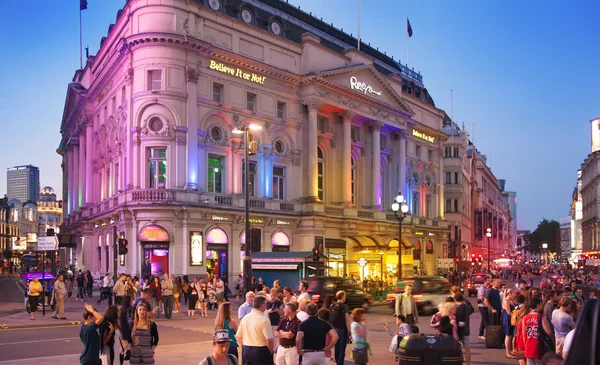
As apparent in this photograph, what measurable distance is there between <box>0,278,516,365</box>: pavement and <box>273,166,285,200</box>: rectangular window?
2157 cm

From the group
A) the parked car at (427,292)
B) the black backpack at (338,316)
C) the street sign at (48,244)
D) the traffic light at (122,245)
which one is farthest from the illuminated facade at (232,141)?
the black backpack at (338,316)

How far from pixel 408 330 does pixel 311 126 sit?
40.2 m

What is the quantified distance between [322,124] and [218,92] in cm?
1191

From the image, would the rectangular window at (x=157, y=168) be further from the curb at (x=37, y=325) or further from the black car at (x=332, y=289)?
the curb at (x=37, y=325)

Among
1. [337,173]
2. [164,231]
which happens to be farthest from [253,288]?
[337,173]

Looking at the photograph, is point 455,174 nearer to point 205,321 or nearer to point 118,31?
point 118,31

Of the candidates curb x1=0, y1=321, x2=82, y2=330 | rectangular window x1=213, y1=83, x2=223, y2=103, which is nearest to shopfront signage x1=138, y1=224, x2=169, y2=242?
rectangular window x1=213, y1=83, x2=223, y2=103

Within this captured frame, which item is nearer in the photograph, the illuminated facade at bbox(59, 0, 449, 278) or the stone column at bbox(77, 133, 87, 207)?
the illuminated facade at bbox(59, 0, 449, 278)

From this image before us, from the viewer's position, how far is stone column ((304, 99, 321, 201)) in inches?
2109

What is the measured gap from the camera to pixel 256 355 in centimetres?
1071

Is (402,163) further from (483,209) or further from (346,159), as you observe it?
(483,209)

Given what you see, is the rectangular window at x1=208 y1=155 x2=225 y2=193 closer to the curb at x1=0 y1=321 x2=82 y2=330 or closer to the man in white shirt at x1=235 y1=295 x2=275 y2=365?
the curb at x1=0 y1=321 x2=82 y2=330

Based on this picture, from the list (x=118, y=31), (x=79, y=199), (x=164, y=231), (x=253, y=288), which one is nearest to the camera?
(x=253, y=288)

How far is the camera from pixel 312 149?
177 feet
